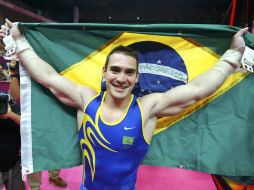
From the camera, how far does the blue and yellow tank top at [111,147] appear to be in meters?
1.71

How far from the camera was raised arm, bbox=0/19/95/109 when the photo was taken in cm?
180

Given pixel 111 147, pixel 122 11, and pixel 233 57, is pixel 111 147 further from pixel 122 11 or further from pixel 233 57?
pixel 122 11

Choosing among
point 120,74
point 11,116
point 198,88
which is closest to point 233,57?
point 198,88

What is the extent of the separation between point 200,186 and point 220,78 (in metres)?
1.94

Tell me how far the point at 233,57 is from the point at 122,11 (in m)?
12.2

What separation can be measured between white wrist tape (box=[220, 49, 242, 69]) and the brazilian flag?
3.8 inches

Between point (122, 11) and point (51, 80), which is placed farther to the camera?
point (122, 11)

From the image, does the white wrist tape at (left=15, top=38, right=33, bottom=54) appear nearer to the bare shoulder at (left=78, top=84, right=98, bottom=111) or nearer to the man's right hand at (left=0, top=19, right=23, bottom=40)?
the man's right hand at (left=0, top=19, right=23, bottom=40)

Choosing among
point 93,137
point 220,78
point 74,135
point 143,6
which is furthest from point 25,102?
point 143,6

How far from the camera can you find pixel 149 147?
6.43ft

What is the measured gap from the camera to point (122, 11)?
13.5m

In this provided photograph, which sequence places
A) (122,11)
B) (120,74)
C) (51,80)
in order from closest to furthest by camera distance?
1. (120,74)
2. (51,80)
3. (122,11)

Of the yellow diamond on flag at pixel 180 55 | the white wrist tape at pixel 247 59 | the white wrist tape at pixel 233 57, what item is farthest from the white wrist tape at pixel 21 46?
the white wrist tape at pixel 247 59

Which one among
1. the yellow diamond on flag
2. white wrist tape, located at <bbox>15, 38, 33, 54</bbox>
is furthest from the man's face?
white wrist tape, located at <bbox>15, 38, 33, 54</bbox>
